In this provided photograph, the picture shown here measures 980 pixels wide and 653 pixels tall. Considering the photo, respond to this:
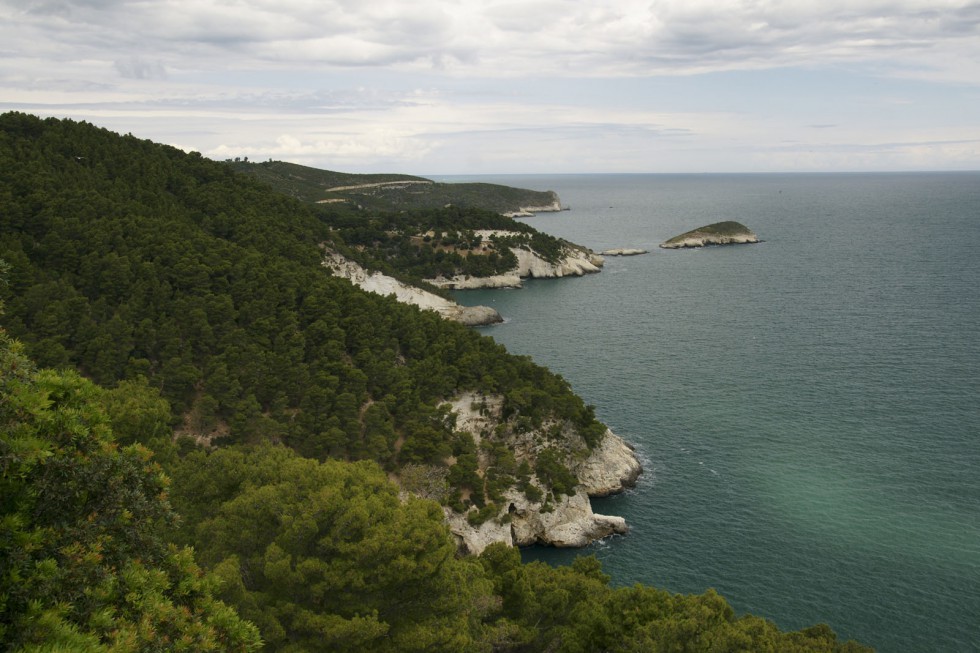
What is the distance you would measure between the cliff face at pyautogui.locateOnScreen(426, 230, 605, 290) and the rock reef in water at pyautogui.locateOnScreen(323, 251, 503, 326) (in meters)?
24.2

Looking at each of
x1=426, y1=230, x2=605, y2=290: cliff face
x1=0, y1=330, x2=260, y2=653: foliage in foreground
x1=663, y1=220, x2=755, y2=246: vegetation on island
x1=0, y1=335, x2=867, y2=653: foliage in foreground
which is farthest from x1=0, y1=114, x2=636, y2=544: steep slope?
x1=663, y1=220, x2=755, y2=246: vegetation on island

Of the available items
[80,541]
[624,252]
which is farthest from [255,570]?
[624,252]

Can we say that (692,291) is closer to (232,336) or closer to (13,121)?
(232,336)

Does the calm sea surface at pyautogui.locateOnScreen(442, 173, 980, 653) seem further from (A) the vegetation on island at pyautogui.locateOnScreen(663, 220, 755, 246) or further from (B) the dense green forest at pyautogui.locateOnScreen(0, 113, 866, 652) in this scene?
(A) the vegetation on island at pyautogui.locateOnScreen(663, 220, 755, 246)

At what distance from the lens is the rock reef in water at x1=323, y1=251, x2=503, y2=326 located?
8756 cm

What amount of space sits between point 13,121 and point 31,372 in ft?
228

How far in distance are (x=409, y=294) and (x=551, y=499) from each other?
181ft

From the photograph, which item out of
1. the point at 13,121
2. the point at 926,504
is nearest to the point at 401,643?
the point at 926,504

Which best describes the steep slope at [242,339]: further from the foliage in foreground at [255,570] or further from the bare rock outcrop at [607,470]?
the foliage in foreground at [255,570]

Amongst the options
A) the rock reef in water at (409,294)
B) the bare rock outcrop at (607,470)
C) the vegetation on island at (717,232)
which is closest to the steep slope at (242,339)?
the bare rock outcrop at (607,470)

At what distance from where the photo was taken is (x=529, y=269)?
137 meters

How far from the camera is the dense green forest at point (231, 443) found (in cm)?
1227

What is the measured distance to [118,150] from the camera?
7181 cm

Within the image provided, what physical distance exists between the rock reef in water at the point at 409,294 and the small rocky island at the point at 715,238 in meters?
89.9
